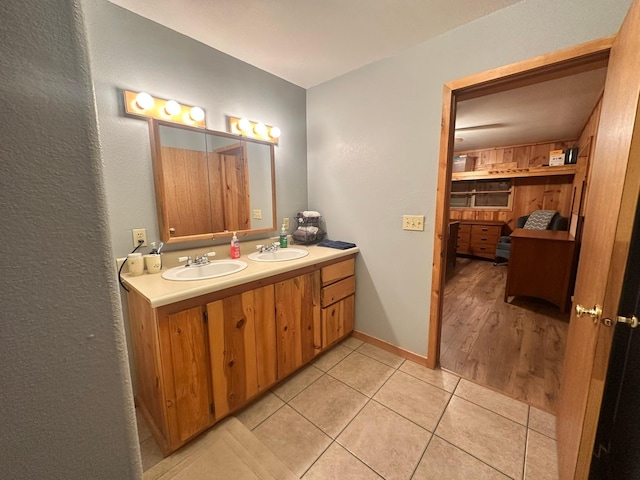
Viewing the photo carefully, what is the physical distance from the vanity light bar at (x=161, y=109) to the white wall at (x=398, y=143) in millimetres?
1075

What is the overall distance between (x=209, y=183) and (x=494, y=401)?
2.39 meters

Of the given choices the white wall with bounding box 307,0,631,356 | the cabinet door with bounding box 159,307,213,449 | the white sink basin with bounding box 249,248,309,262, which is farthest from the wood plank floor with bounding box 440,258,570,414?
the cabinet door with bounding box 159,307,213,449

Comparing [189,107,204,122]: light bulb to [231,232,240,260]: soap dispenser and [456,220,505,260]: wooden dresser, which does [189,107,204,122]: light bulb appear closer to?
[231,232,240,260]: soap dispenser

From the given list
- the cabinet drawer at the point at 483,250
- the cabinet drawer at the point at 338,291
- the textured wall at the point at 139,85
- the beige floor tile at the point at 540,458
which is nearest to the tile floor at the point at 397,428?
the beige floor tile at the point at 540,458

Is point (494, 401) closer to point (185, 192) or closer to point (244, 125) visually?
point (185, 192)

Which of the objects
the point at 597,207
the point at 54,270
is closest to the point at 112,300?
the point at 54,270

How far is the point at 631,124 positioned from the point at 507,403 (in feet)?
5.47

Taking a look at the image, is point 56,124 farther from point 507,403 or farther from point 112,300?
point 507,403

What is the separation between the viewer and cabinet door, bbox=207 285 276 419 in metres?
1.43

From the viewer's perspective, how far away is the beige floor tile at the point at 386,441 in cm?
132

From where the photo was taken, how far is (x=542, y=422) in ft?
5.09

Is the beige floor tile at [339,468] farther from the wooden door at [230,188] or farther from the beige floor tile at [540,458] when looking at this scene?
the wooden door at [230,188]

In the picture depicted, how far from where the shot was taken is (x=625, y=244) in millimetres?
808

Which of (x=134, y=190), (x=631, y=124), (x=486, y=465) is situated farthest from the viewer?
(x=134, y=190)
